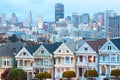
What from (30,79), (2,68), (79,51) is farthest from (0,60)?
(79,51)

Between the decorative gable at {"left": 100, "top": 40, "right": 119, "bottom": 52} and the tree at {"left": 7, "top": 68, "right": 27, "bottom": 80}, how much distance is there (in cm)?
976

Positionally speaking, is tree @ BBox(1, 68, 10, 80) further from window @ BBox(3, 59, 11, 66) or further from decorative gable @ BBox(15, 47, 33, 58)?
decorative gable @ BBox(15, 47, 33, 58)

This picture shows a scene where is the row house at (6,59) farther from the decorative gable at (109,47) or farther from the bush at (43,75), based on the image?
the decorative gable at (109,47)

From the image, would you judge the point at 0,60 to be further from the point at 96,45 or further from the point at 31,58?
the point at 96,45

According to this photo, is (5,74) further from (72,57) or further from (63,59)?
(72,57)

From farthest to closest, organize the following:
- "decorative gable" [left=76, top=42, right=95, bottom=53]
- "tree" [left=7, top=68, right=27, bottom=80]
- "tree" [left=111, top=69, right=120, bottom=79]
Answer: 1. "decorative gable" [left=76, top=42, right=95, bottom=53]
2. "tree" [left=7, top=68, right=27, bottom=80]
3. "tree" [left=111, top=69, right=120, bottom=79]

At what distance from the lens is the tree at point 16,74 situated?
52.9 meters

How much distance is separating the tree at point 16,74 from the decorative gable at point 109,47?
32.0 feet

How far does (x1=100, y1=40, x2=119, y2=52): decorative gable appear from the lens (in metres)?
53.2

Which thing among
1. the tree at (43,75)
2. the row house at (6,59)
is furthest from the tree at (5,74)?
the tree at (43,75)

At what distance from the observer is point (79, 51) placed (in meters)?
55.1

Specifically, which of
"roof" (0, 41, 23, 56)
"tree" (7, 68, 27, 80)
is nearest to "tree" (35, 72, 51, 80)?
"tree" (7, 68, 27, 80)

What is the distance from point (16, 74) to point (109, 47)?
11.4 metres

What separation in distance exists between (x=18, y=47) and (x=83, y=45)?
11137 mm
